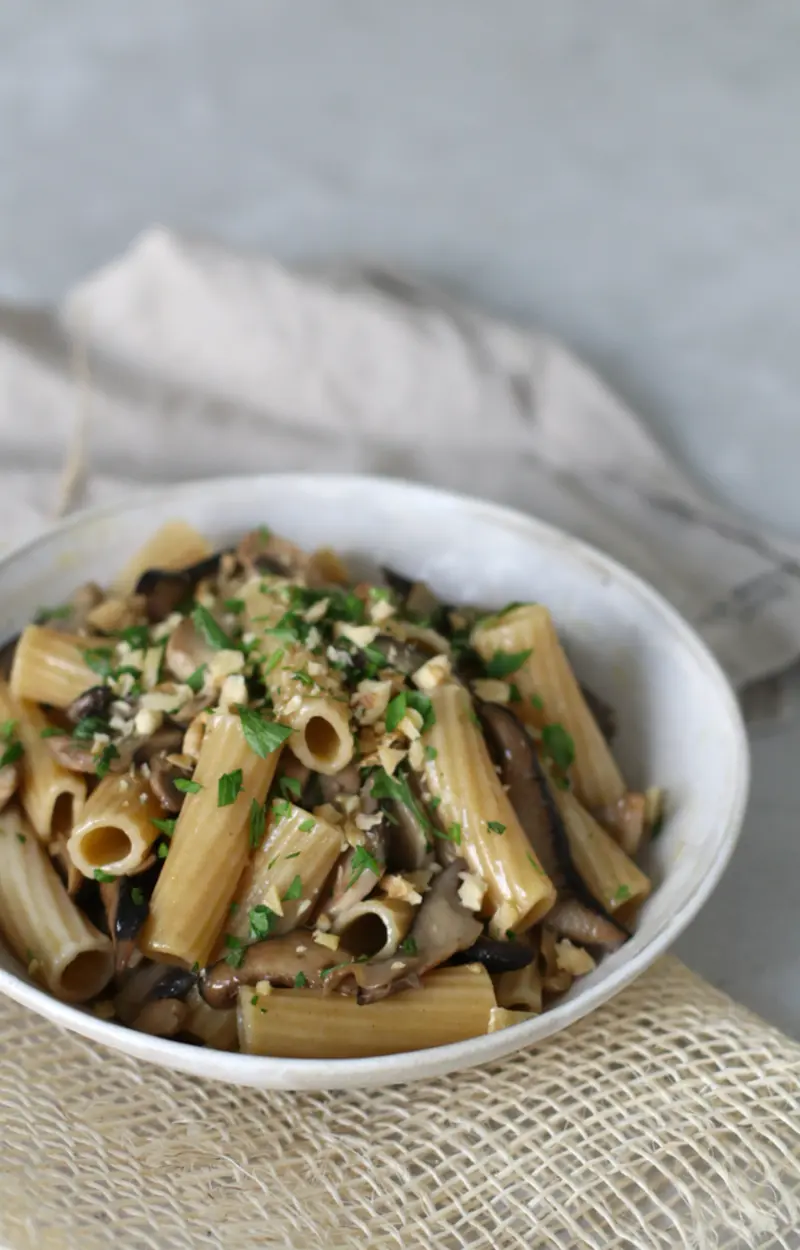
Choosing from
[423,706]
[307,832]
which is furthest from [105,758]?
[423,706]

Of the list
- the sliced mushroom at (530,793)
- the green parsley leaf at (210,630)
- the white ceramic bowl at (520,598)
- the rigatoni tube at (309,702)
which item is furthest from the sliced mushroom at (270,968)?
the green parsley leaf at (210,630)

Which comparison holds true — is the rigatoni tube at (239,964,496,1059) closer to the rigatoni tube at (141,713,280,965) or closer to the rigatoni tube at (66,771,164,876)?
the rigatoni tube at (141,713,280,965)

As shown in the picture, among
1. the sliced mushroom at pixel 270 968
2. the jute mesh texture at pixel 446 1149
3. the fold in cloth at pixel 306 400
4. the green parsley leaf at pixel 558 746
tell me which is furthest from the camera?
the fold in cloth at pixel 306 400

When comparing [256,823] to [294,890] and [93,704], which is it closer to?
[294,890]

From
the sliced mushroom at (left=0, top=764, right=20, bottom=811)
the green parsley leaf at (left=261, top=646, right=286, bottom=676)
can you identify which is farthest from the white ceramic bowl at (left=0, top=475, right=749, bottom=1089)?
the green parsley leaf at (left=261, top=646, right=286, bottom=676)

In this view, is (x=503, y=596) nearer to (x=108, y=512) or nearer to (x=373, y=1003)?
(x=108, y=512)

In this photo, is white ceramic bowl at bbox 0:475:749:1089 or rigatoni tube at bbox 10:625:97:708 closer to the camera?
white ceramic bowl at bbox 0:475:749:1089

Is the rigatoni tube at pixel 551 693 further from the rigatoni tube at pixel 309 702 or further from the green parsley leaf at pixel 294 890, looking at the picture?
the green parsley leaf at pixel 294 890
